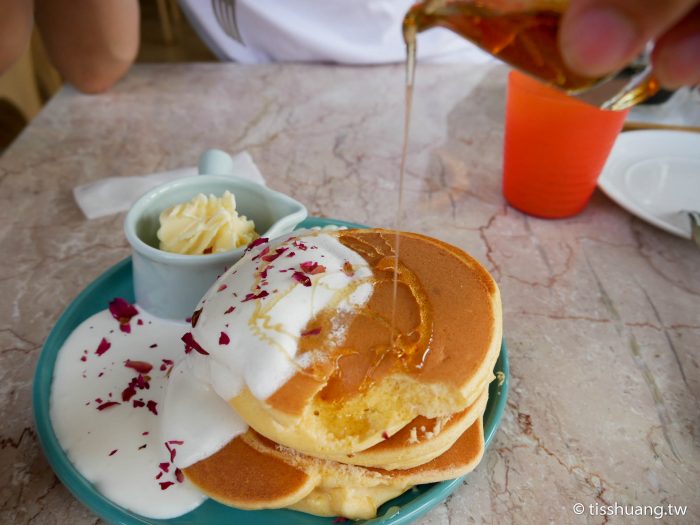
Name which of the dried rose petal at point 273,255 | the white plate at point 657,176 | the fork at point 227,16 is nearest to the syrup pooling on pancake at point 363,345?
the dried rose petal at point 273,255

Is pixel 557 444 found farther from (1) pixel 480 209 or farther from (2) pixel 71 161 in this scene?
(2) pixel 71 161

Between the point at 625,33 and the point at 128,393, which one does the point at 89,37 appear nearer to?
the point at 128,393

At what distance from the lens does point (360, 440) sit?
62cm

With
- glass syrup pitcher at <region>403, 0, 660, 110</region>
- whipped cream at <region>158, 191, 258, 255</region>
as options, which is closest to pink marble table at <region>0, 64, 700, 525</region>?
whipped cream at <region>158, 191, 258, 255</region>

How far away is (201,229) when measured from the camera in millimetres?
884

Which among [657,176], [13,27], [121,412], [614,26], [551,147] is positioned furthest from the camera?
[13,27]

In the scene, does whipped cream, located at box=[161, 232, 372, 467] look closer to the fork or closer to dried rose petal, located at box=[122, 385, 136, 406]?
dried rose petal, located at box=[122, 385, 136, 406]

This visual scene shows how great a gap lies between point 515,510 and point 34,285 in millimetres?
854

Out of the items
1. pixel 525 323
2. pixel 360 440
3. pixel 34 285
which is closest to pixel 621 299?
pixel 525 323

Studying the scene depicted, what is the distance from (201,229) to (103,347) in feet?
0.70

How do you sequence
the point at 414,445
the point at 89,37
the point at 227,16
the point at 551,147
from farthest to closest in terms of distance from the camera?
the point at 227,16, the point at 89,37, the point at 551,147, the point at 414,445

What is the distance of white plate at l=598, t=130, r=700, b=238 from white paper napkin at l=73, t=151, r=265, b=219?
0.74 m

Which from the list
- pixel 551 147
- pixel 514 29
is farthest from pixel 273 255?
pixel 551 147

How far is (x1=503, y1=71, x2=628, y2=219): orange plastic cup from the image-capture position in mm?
1034
